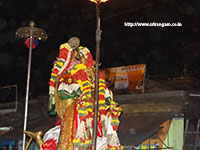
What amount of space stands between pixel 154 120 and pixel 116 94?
11.0 feet

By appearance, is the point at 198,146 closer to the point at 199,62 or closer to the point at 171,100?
the point at 171,100

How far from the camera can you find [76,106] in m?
5.68

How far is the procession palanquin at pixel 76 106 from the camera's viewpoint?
215 inches

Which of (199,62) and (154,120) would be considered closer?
(154,120)

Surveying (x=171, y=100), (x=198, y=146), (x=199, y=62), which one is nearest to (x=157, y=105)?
(x=171, y=100)

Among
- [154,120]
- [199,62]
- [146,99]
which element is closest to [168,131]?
[154,120]

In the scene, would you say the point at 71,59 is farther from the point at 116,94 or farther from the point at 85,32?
the point at 85,32

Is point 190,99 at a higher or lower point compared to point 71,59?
lower

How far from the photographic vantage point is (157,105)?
11836mm

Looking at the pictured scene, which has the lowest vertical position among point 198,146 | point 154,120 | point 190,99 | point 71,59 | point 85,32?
point 198,146

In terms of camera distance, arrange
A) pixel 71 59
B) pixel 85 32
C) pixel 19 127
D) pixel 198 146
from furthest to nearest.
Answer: pixel 85 32 < pixel 19 127 < pixel 198 146 < pixel 71 59

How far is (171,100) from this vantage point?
38.2ft

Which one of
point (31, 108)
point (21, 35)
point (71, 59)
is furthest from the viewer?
point (31, 108)

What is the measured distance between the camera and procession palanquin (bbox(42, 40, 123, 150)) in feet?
17.9
